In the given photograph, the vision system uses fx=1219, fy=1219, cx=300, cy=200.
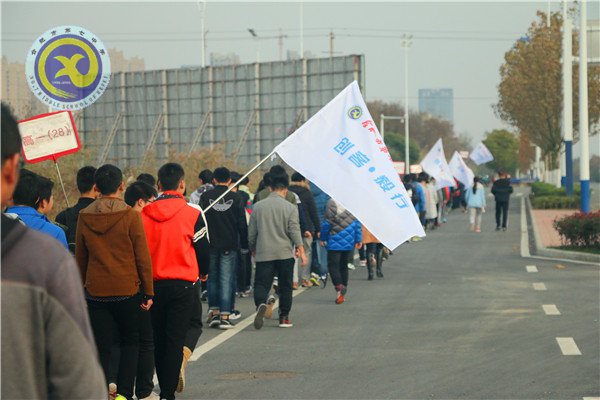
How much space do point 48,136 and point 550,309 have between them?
672 centimetres

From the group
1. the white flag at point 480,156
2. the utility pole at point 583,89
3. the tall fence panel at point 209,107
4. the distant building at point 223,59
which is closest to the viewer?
the utility pole at point 583,89

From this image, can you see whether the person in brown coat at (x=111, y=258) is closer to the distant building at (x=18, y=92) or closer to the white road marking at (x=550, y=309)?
the distant building at (x=18, y=92)

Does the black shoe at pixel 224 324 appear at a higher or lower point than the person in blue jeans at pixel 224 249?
lower

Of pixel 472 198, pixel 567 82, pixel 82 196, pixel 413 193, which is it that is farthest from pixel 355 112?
pixel 567 82

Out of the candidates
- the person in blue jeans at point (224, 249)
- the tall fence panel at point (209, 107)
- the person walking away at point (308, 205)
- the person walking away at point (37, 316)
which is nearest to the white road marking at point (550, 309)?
the person walking away at point (308, 205)

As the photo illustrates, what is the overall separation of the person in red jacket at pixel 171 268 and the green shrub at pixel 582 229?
651 inches

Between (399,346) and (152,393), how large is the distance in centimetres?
347

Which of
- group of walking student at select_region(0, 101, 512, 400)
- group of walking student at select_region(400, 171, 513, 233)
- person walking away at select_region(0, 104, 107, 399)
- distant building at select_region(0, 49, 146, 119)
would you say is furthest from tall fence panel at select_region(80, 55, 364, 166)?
person walking away at select_region(0, 104, 107, 399)

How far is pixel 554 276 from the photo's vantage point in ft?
63.2

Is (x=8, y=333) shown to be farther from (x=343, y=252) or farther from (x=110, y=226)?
(x=343, y=252)

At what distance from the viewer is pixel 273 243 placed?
508 inches

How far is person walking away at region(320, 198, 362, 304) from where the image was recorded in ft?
51.3

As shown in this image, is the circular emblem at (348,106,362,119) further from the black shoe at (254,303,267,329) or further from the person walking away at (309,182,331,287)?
the person walking away at (309,182,331,287)

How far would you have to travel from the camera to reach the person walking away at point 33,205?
7391mm
